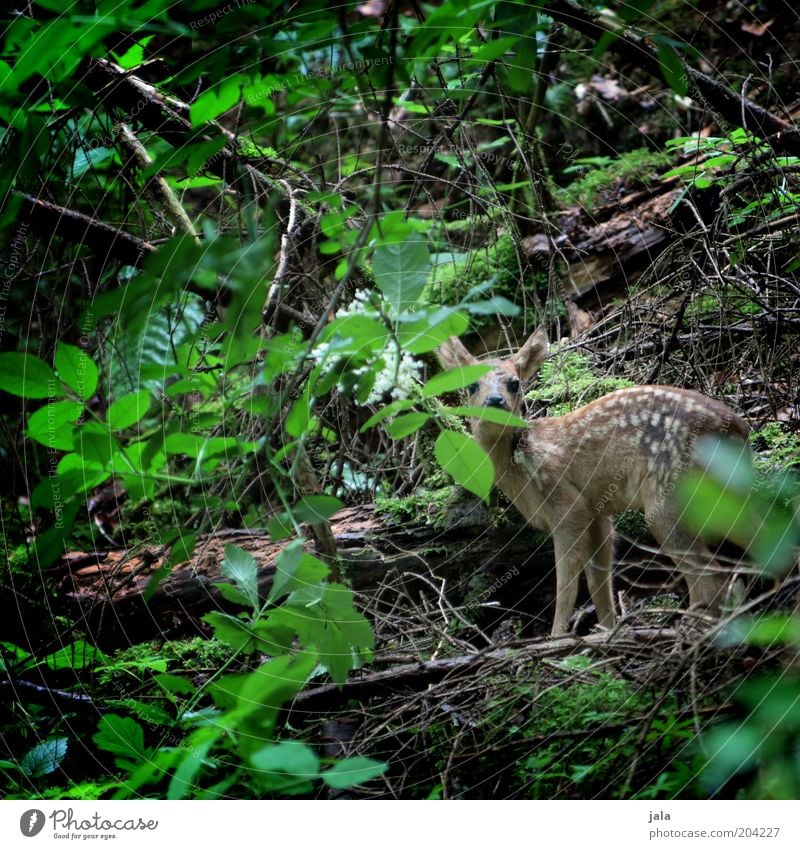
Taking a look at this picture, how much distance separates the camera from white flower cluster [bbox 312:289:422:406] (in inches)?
57.2

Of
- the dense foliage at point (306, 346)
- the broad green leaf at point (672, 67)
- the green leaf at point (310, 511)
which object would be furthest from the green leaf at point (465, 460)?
the broad green leaf at point (672, 67)

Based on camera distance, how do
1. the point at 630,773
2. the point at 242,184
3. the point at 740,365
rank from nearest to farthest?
1. the point at 630,773
2. the point at 242,184
3. the point at 740,365

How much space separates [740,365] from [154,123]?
1488mm

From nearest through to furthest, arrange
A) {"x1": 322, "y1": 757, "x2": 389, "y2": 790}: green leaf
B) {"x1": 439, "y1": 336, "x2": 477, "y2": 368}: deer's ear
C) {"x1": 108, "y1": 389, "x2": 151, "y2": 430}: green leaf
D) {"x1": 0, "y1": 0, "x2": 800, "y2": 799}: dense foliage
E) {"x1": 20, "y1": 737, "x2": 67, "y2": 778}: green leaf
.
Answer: {"x1": 322, "y1": 757, "x2": 389, "y2": 790}: green leaf → {"x1": 0, "y1": 0, "x2": 800, "y2": 799}: dense foliage → {"x1": 108, "y1": 389, "x2": 151, "y2": 430}: green leaf → {"x1": 20, "y1": 737, "x2": 67, "y2": 778}: green leaf → {"x1": 439, "y1": 336, "x2": 477, "y2": 368}: deer's ear

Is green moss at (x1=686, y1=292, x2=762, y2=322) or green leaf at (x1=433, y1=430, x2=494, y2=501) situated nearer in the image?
green leaf at (x1=433, y1=430, x2=494, y2=501)

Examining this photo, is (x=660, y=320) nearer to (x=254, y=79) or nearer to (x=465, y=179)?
(x=465, y=179)

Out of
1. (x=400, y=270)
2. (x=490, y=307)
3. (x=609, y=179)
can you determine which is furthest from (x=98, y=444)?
(x=609, y=179)

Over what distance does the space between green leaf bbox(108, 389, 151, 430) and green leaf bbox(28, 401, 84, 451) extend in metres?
0.08

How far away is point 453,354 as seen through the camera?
72.1 inches

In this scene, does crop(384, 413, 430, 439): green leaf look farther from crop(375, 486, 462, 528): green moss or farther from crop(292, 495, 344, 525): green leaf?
crop(375, 486, 462, 528): green moss

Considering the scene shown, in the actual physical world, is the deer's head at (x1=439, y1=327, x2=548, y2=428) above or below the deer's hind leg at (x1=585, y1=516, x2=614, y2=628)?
above

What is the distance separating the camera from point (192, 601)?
223 cm

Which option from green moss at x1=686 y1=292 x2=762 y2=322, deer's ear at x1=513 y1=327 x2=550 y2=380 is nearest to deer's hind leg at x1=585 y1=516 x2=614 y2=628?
deer's ear at x1=513 y1=327 x2=550 y2=380
